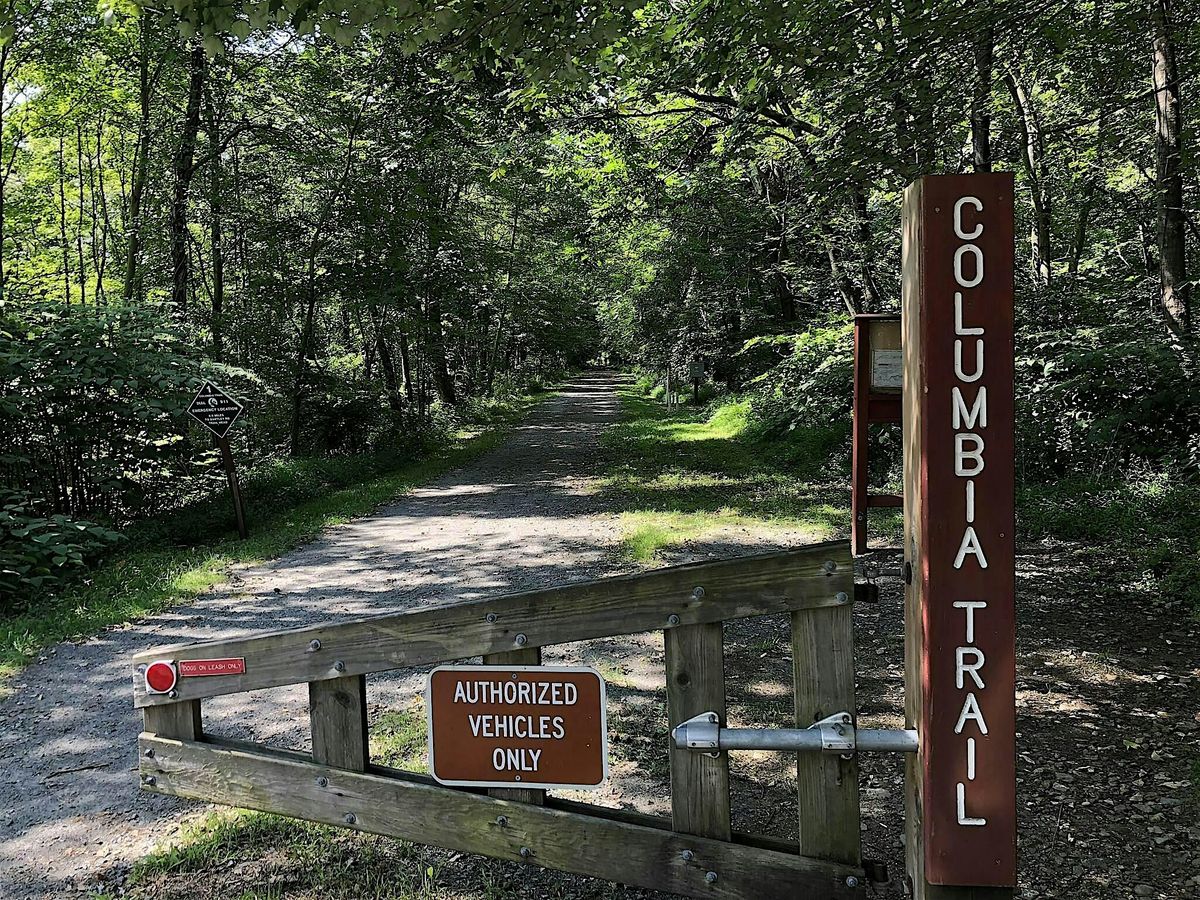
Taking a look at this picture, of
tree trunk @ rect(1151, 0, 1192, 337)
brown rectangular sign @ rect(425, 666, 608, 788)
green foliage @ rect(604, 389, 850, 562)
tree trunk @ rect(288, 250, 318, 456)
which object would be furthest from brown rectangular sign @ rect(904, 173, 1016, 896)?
tree trunk @ rect(288, 250, 318, 456)

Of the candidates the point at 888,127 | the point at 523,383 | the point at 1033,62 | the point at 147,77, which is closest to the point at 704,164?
the point at 1033,62

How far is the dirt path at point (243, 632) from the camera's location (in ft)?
12.9

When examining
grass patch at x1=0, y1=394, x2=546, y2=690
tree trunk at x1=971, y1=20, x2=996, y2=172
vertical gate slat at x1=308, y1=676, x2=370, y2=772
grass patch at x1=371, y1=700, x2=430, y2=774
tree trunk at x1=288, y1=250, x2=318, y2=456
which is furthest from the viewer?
tree trunk at x1=288, y1=250, x2=318, y2=456

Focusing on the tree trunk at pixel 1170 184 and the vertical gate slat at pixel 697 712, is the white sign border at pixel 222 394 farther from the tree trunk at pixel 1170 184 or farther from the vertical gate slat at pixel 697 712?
the tree trunk at pixel 1170 184

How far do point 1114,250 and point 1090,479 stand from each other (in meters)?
12.2

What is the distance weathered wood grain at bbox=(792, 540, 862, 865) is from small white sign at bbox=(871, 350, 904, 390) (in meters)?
0.50

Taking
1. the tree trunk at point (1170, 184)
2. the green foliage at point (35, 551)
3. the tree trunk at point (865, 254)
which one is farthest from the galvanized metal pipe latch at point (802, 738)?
the tree trunk at point (865, 254)

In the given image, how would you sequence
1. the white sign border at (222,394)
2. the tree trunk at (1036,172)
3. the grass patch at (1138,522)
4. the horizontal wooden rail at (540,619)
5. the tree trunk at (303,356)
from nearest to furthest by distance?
the horizontal wooden rail at (540,619), the grass patch at (1138,522), the white sign border at (222,394), the tree trunk at (1036,172), the tree trunk at (303,356)

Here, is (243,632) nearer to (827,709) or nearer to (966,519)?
(827,709)

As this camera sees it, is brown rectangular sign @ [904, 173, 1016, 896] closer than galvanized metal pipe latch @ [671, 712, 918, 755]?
Yes

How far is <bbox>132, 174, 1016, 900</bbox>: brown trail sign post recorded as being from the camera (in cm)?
199

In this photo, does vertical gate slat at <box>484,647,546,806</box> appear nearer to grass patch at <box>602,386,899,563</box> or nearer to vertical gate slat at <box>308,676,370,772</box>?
vertical gate slat at <box>308,676,370,772</box>

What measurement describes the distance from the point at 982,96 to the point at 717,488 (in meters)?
7.13

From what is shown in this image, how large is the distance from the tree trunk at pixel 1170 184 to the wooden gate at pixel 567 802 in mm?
8887
